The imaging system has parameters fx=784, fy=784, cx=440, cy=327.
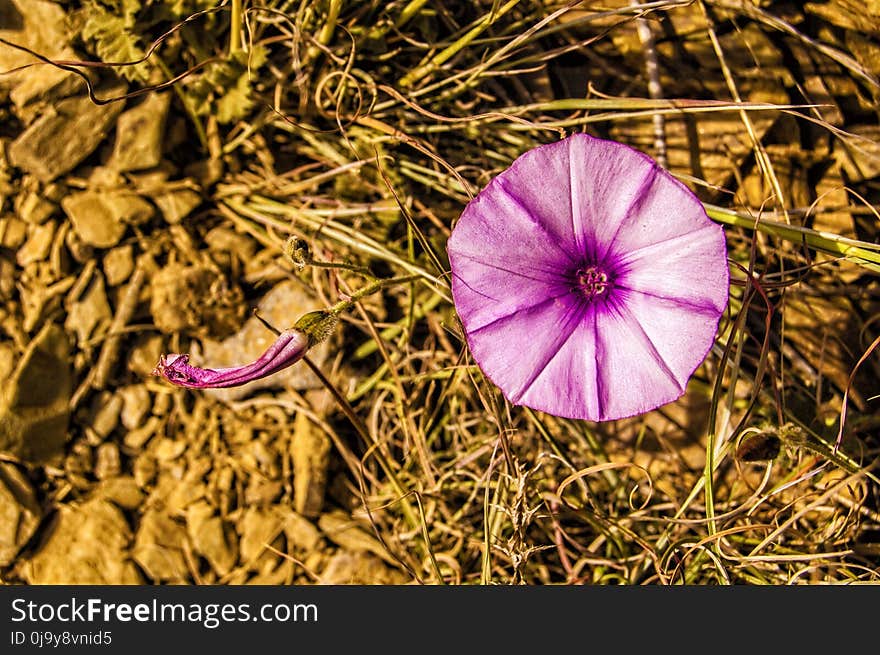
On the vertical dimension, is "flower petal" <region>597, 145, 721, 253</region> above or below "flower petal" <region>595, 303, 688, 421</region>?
above

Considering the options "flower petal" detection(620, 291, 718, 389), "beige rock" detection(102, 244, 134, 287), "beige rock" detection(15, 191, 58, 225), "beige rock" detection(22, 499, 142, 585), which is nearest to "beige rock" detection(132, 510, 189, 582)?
"beige rock" detection(22, 499, 142, 585)

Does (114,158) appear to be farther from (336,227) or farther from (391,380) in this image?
(391,380)

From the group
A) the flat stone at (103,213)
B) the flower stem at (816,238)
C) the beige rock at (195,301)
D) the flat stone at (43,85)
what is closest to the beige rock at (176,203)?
the flat stone at (103,213)

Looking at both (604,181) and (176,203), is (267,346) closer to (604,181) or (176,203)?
(176,203)

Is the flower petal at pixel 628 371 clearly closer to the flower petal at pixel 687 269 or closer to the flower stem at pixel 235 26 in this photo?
the flower petal at pixel 687 269

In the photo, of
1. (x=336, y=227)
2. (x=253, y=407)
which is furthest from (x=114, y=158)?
(x=253, y=407)

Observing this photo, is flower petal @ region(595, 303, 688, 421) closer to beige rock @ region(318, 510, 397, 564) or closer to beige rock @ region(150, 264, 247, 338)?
beige rock @ region(318, 510, 397, 564)
